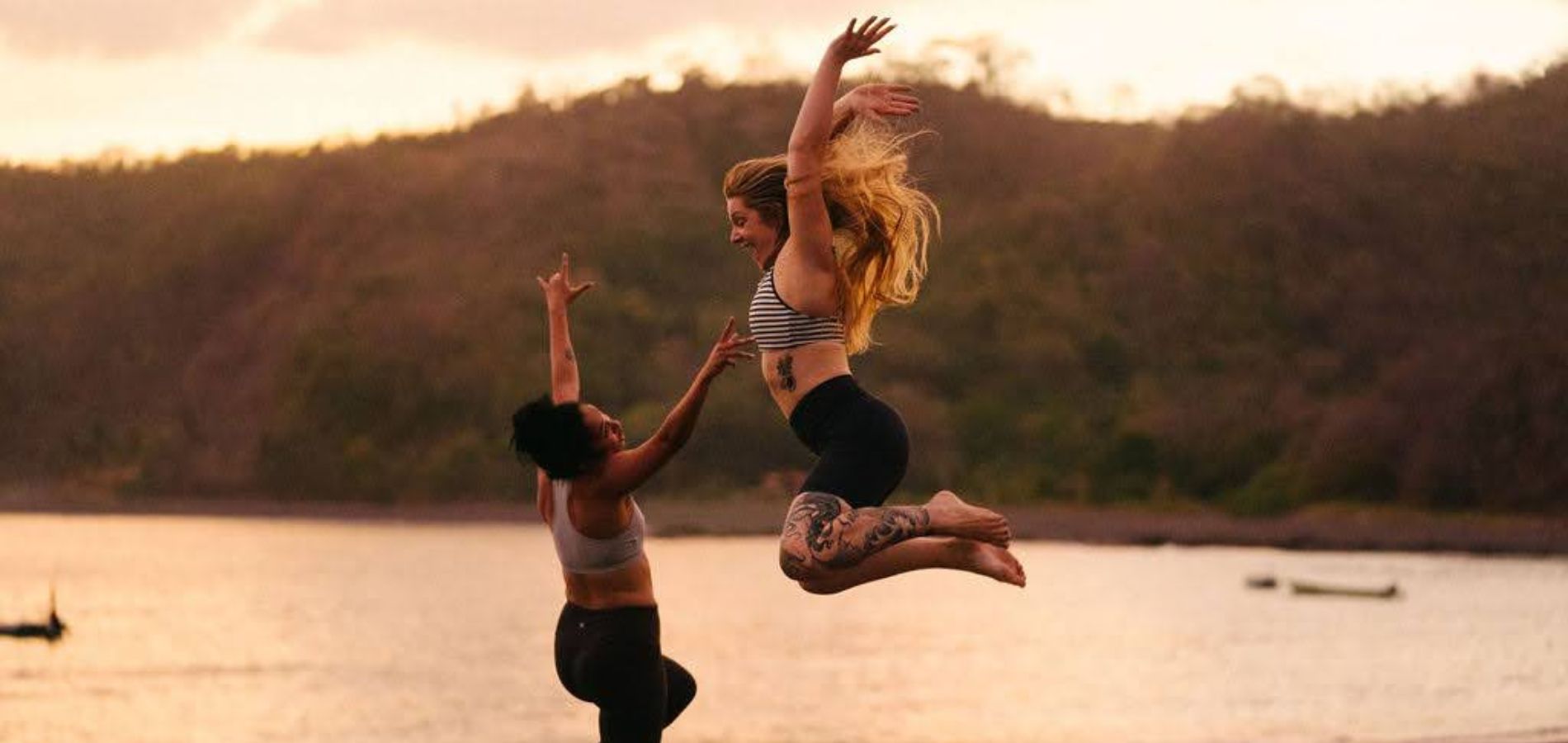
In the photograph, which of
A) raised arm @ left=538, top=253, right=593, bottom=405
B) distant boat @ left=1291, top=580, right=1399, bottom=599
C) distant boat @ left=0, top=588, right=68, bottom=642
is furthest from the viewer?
distant boat @ left=1291, top=580, right=1399, bottom=599

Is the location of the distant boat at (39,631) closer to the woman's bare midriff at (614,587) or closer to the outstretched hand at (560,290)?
the outstretched hand at (560,290)

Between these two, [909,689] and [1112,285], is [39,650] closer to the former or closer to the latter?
[909,689]

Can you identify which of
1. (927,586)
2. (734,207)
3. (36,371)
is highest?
(734,207)

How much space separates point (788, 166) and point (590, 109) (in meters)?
118

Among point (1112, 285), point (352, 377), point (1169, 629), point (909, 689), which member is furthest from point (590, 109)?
point (909, 689)

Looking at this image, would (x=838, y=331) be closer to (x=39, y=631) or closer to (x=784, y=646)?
(x=39, y=631)

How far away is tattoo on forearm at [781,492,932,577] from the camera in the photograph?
7.46 m

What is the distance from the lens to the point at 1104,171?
113125mm

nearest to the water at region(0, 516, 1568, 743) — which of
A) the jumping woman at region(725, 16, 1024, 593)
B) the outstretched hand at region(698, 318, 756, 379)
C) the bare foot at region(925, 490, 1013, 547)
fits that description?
the bare foot at region(925, 490, 1013, 547)

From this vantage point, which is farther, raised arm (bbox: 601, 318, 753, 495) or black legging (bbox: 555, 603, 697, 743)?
black legging (bbox: 555, 603, 697, 743)

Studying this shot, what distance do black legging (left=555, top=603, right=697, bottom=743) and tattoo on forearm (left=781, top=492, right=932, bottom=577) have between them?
53 cm

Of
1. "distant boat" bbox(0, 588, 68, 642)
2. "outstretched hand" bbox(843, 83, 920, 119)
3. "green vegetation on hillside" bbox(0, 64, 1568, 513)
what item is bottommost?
"distant boat" bbox(0, 588, 68, 642)

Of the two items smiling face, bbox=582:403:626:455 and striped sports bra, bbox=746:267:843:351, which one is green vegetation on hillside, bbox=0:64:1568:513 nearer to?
striped sports bra, bbox=746:267:843:351

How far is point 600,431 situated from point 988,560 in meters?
1.22
